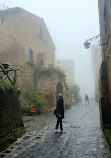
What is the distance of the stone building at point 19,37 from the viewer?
18.6m

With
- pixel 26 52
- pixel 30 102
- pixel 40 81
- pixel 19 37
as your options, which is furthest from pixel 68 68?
pixel 30 102

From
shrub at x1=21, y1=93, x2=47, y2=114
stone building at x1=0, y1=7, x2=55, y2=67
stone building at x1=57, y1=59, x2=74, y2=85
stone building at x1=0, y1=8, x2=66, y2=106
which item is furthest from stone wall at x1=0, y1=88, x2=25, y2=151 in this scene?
stone building at x1=57, y1=59, x2=74, y2=85

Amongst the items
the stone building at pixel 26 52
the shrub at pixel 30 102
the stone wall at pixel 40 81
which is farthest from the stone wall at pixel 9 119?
the stone wall at pixel 40 81

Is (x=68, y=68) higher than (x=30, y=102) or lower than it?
higher

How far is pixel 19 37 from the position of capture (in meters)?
19.1

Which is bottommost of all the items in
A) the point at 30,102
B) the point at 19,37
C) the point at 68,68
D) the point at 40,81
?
the point at 30,102

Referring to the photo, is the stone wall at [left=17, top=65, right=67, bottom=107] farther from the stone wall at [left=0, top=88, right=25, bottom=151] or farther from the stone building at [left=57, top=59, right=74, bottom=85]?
the stone building at [left=57, top=59, right=74, bottom=85]

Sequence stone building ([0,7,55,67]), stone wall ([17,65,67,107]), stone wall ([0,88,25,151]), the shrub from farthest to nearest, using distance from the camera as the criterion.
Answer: stone building ([0,7,55,67]) → stone wall ([17,65,67,107]) → the shrub → stone wall ([0,88,25,151])

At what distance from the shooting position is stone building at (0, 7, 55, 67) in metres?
18.6

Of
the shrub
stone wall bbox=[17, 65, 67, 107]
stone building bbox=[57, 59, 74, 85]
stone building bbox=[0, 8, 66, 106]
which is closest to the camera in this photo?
the shrub

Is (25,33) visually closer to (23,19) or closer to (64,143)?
(23,19)

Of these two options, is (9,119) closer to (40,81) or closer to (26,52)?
(40,81)

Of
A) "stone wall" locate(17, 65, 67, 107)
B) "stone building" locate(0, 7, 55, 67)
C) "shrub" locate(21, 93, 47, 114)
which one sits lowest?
"shrub" locate(21, 93, 47, 114)

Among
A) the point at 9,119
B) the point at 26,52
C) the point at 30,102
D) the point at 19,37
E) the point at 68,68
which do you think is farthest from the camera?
the point at 68,68
